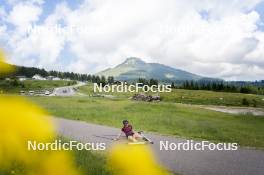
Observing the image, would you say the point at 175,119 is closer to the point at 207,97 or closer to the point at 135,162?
the point at 207,97

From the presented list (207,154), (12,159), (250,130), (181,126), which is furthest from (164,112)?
(12,159)

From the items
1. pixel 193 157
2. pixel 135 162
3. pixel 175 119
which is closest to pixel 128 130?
pixel 193 157

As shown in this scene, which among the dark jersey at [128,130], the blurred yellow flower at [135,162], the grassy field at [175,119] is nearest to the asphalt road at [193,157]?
the grassy field at [175,119]

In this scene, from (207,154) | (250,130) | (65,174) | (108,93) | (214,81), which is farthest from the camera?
(214,81)

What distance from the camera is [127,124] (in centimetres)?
1055

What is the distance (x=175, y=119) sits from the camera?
12.3m

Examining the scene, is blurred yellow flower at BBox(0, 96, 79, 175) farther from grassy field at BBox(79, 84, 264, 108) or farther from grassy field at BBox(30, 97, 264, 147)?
grassy field at BBox(79, 84, 264, 108)

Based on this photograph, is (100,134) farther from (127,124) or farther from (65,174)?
(65,174)

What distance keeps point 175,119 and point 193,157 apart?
2084 mm

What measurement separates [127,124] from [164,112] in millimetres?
1449

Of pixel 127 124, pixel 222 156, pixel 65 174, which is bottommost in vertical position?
pixel 222 156

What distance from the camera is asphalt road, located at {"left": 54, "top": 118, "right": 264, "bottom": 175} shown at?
30.1ft

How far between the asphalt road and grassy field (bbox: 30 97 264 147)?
9.3 inches

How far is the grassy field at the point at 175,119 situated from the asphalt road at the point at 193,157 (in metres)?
0.24
